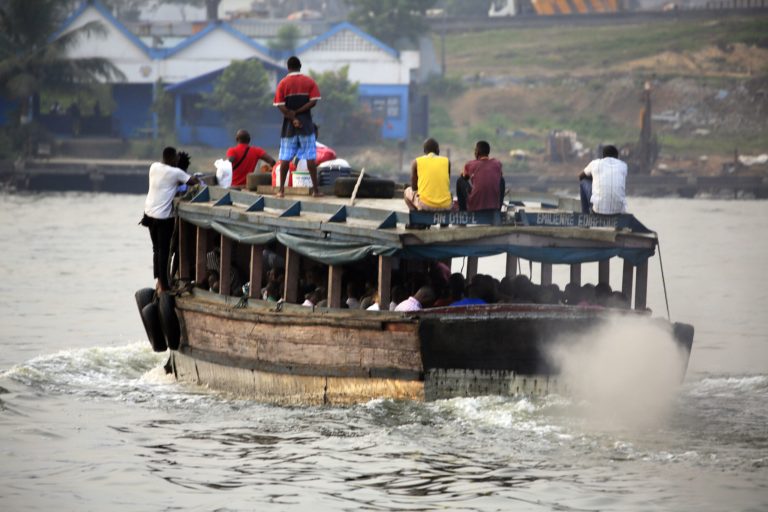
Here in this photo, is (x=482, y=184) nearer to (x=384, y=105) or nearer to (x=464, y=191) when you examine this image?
(x=464, y=191)

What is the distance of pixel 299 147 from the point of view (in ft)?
51.3

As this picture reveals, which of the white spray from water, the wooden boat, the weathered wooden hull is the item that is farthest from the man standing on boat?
the white spray from water

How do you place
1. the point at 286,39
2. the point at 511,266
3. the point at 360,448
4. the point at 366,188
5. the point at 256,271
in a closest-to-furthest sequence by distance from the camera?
the point at 360,448 → the point at 256,271 → the point at 366,188 → the point at 511,266 → the point at 286,39

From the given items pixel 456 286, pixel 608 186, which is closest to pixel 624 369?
pixel 456 286

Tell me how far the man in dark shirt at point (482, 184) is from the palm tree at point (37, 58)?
1774 inches

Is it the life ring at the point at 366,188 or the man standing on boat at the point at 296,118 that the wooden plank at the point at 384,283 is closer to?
the life ring at the point at 366,188

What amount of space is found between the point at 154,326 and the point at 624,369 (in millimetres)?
5298

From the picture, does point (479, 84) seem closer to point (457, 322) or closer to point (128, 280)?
point (128, 280)

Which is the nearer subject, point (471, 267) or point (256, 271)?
point (256, 271)

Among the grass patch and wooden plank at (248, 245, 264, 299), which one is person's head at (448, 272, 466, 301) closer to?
wooden plank at (248, 245, 264, 299)

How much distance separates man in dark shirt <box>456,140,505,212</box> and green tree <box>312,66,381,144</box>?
42286mm

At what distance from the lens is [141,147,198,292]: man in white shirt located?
627 inches

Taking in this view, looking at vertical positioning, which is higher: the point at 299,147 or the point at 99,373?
the point at 299,147

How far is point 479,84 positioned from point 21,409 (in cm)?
5198
